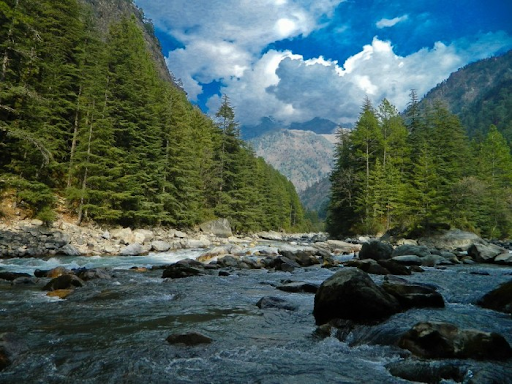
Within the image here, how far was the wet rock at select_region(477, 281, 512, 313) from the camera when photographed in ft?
23.4

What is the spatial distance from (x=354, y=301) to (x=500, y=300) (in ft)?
12.3

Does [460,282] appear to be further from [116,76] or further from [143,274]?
[116,76]

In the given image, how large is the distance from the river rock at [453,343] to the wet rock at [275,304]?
3.36m

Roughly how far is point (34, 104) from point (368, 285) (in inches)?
952

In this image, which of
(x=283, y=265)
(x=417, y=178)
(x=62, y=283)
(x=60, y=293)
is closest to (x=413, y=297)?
(x=283, y=265)

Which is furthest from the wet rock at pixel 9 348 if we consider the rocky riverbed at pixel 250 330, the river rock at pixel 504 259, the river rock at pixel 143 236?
the river rock at pixel 504 259

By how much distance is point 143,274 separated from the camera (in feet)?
43.0

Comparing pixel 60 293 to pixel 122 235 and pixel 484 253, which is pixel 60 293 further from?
pixel 484 253

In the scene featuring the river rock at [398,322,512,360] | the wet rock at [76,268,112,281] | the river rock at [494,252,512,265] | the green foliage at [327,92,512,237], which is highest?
the green foliage at [327,92,512,237]

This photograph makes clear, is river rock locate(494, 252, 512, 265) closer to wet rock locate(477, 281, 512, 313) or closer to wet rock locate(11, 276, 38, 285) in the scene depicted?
wet rock locate(477, 281, 512, 313)

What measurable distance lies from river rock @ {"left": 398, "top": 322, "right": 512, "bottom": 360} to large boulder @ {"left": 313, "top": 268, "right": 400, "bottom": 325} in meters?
1.54

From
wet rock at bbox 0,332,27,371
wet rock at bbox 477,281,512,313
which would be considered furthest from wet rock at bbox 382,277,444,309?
wet rock at bbox 0,332,27,371

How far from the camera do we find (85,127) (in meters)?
25.7

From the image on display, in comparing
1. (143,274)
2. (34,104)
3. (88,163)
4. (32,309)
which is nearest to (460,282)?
(143,274)
